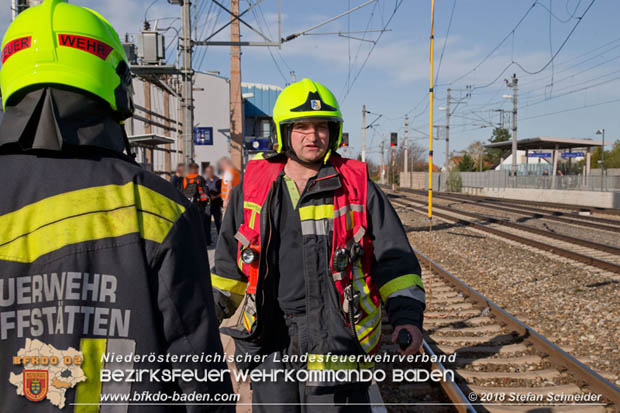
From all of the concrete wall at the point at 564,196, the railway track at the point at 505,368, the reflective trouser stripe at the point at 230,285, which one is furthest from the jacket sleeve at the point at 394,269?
the concrete wall at the point at 564,196

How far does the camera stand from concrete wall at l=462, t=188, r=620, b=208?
2558 cm

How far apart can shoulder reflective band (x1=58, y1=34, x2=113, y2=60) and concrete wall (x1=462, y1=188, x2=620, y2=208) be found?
2893 cm

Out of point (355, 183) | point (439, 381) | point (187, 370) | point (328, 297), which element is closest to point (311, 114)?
point (355, 183)

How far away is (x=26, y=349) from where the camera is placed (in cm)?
125

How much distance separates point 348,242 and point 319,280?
0.24 meters

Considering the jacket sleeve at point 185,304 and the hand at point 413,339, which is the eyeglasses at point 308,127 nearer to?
the hand at point 413,339

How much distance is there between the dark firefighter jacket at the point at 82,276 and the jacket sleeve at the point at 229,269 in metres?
1.21

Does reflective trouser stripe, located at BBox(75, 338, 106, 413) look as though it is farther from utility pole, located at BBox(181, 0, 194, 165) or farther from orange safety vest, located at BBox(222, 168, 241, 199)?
→ utility pole, located at BBox(181, 0, 194, 165)

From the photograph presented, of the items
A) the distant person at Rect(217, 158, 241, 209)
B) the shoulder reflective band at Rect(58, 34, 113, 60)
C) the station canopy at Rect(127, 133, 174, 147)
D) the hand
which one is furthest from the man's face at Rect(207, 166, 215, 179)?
the shoulder reflective band at Rect(58, 34, 113, 60)

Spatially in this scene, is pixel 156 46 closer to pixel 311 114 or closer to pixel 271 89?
pixel 311 114

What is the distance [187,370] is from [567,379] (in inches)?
176

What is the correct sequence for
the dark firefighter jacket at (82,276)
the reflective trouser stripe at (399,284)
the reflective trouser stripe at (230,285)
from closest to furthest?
1. the dark firefighter jacket at (82,276)
2. the reflective trouser stripe at (399,284)
3. the reflective trouser stripe at (230,285)

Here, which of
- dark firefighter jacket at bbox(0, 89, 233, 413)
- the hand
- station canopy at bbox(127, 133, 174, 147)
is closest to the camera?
dark firefighter jacket at bbox(0, 89, 233, 413)

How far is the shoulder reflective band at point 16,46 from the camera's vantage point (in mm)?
1314
